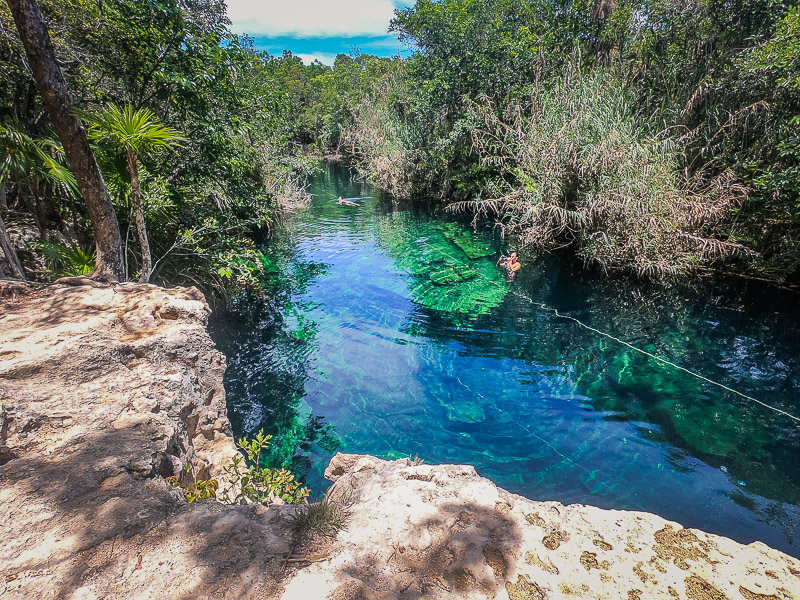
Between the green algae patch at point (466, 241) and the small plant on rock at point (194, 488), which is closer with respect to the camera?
the small plant on rock at point (194, 488)

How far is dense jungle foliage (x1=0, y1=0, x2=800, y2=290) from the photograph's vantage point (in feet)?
17.1

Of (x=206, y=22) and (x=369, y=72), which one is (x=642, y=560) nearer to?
(x=206, y=22)

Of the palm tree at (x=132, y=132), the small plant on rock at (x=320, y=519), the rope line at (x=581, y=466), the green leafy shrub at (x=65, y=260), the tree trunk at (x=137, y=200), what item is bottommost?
the rope line at (x=581, y=466)

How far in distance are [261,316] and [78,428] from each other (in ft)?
18.6

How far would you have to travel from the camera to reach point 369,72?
3628 cm

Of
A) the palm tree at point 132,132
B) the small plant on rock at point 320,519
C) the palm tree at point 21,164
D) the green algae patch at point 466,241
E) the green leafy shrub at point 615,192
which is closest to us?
the small plant on rock at point 320,519

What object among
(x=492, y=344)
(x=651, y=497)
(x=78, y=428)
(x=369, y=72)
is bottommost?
(x=651, y=497)

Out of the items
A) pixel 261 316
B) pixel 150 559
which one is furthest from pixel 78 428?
pixel 261 316

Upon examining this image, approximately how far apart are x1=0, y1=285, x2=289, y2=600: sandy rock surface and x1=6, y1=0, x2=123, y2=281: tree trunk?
94 cm

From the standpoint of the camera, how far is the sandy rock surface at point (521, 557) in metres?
1.74

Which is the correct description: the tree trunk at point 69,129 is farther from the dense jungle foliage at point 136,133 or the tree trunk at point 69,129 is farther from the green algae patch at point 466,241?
the green algae patch at point 466,241

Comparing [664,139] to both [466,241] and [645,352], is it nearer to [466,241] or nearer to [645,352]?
[645,352]

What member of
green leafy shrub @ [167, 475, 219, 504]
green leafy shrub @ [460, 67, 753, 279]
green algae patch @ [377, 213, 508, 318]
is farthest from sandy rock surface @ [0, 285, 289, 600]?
green leafy shrub @ [460, 67, 753, 279]

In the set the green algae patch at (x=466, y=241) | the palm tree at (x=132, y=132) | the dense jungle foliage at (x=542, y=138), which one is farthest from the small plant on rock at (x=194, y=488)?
the green algae patch at (x=466, y=241)
